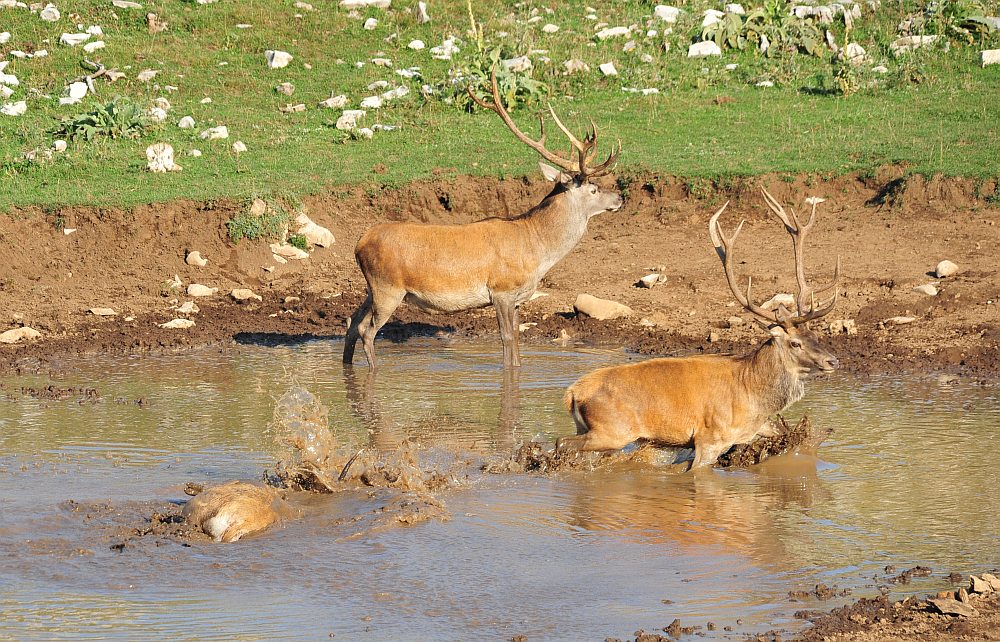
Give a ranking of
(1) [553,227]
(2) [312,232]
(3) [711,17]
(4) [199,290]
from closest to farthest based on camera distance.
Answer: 1. (1) [553,227]
2. (4) [199,290]
3. (2) [312,232]
4. (3) [711,17]

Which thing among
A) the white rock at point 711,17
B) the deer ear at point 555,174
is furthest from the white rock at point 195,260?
the white rock at point 711,17

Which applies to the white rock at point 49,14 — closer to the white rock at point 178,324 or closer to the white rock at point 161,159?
the white rock at point 161,159

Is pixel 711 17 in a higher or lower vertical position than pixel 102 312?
higher

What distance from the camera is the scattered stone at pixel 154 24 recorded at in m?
20.6

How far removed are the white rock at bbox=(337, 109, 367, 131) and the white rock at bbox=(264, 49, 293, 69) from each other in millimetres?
2313

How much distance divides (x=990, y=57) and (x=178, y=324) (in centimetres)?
1143

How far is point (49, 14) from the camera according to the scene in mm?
20625

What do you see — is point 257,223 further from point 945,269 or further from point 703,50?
point 703,50

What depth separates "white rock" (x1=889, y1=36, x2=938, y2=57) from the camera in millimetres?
18688

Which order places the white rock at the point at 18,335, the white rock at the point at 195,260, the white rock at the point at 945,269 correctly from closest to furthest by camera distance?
the white rock at the point at 18,335 < the white rock at the point at 945,269 < the white rock at the point at 195,260

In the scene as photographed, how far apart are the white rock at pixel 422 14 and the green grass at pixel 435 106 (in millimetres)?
166

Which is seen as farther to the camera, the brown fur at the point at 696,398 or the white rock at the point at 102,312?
the white rock at the point at 102,312

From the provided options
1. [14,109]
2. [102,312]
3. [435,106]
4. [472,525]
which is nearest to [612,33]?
[435,106]

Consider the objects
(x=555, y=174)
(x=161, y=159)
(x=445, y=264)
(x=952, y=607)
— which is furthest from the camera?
(x=161, y=159)
